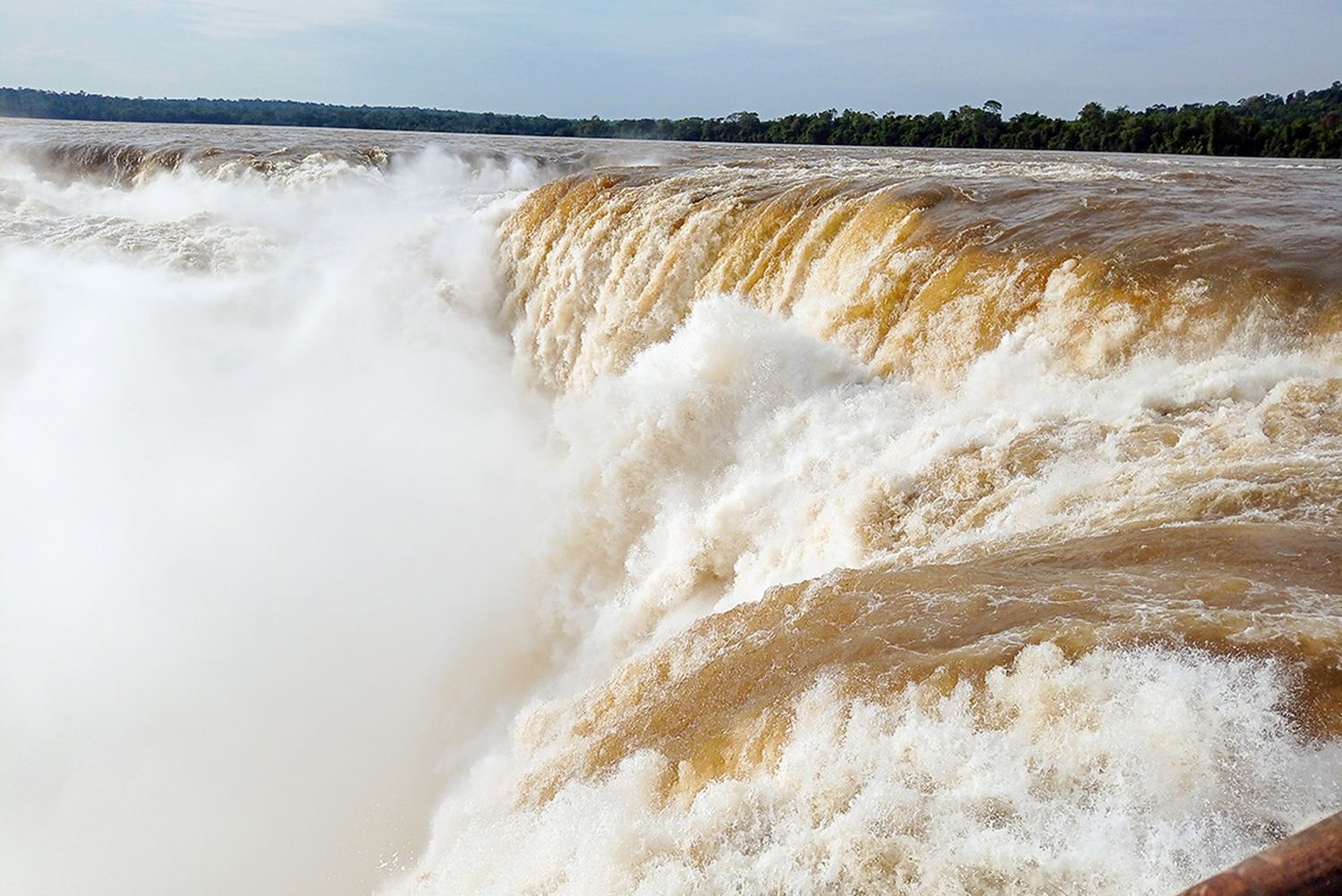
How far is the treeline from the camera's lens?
96.0 feet

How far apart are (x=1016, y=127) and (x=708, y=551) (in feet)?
115

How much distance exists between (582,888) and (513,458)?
732 centimetres

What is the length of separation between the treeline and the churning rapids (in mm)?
18381

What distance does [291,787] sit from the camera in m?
6.43

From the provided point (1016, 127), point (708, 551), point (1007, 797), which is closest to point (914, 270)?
point (708, 551)

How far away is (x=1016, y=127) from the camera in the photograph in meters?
37.0

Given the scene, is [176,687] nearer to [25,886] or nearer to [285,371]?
[25,886]

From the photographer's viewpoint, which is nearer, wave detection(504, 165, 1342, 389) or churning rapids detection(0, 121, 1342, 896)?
churning rapids detection(0, 121, 1342, 896)

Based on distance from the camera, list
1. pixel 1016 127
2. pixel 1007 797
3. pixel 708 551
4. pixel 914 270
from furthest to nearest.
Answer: pixel 1016 127, pixel 914 270, pixel 708 551, pixel 1007 797

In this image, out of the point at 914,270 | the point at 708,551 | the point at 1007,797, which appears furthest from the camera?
the point at 914,270

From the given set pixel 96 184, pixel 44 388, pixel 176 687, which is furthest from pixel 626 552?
pixel 96 184

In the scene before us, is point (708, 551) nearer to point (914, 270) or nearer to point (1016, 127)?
point (914, 270)

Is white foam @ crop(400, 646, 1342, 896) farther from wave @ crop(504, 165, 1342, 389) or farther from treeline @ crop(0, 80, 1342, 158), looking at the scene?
treeline @ crop(0, 80, 1342, 158)

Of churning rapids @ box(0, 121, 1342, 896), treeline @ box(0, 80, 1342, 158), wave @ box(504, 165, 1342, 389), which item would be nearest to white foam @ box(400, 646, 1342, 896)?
churning rapids @ box(0, 121, 1342, 896)
